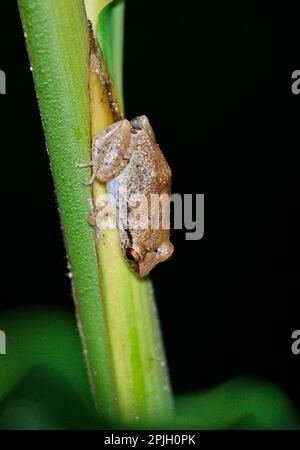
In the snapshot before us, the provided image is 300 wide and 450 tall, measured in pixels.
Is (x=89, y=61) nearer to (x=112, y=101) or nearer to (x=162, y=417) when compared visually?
(x=112, y=101)

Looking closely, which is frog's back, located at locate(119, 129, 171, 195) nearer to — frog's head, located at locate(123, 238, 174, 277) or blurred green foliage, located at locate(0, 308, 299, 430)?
frog's head, located at locate(123, 238, 174, 277)

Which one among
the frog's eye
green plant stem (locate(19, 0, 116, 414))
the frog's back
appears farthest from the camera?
the frog's back

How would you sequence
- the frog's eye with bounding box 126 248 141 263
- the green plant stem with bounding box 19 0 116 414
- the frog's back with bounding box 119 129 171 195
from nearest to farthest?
1. the green plant stem with bounding box 19 0 116 414
2. the frog's eye with bounding box 126 248 141 263
3. the frog's back with bounding box 119 129 171 195

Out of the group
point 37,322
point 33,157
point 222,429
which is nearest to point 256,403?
point 222,429

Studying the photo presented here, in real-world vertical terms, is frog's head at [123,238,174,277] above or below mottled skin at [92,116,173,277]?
below

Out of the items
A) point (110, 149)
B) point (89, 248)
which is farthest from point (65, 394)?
point (110, 149)

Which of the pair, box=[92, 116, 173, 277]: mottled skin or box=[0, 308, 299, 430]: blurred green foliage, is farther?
box=[92, 116, 173, 277]: mottled skin

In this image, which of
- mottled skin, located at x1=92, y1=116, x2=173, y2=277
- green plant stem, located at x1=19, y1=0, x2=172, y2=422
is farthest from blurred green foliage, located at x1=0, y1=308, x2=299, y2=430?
mottled skin, located at x1=92, y1=116, x2=173, y2=277
